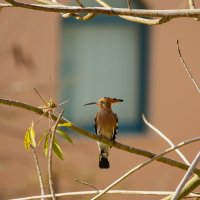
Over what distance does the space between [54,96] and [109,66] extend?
0.92 m

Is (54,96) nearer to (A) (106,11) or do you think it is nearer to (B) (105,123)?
(B) (105,123)

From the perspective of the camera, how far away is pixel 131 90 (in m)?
9.04

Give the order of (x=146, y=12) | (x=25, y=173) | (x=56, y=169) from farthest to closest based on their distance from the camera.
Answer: (x=25, y=173) → (x=56, y=169) → (x=146, y=12)

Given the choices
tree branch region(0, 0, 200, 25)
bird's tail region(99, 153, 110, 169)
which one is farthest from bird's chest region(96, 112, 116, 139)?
tree branch region(0, 0, 200, 25)

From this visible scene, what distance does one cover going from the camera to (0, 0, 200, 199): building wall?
834 centimetres

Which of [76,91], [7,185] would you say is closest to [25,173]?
[7,185]

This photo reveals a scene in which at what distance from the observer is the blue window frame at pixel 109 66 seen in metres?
8.88

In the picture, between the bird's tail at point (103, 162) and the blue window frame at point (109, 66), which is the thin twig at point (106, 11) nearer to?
the bird's tail at point (103, 162)

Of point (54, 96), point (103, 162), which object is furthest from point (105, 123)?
point (54, 96)

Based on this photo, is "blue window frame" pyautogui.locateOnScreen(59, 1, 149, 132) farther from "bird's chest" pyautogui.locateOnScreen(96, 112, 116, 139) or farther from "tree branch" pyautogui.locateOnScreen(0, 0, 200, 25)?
"tree branch" pyautogui.locateOnScreen(0, 0, 200, 25)

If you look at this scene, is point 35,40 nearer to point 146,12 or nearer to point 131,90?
point 131,90

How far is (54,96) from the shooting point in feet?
27.3

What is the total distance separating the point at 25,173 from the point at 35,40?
1.32 meters

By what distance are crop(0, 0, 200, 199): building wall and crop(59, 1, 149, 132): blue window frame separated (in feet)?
0.68
